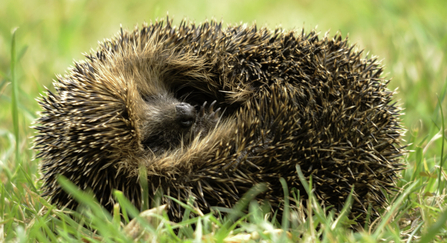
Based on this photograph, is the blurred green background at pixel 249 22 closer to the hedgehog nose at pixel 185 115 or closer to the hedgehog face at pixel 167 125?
the hedgehog face at pixel 167 125

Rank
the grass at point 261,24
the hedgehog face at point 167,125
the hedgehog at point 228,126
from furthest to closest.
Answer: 1. the hedgehog face at point 167,125
2. the hedgehog at point 228,126
3. the grass at point 261,24

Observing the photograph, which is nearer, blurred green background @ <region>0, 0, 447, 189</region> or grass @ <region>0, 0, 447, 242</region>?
grass @ <region>0, 0, 447, 242</region>

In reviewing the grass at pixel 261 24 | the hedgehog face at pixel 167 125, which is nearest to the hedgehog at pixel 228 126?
the hedgehog face at pixel 167 125

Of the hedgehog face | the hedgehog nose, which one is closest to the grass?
the hedgehog face

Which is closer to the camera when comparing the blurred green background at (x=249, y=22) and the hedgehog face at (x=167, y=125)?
the hedgehog face at (x=167, y=125)

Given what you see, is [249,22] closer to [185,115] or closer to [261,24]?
[261,24]

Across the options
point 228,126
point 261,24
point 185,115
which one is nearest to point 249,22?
point 261,24

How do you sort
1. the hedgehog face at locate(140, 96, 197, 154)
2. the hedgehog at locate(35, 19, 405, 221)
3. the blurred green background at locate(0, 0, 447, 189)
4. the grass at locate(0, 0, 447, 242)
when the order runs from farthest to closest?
1. the blurred green background at locate(0, 0, 447, 189)
2. the hedgehog face at locate(140, 96, 197, 154)
3. the hedgehog at locate(35, 19, 405, 221)
4. the grass at locate(0, 0, 447, 242)

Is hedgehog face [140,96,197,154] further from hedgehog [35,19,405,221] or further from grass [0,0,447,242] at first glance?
grass [0,0,447,242]

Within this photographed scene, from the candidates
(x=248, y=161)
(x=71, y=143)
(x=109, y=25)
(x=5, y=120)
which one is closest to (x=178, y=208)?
(x=248, y=161)
